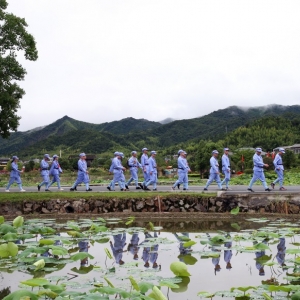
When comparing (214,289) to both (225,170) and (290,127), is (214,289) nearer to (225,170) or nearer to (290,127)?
(225,170)

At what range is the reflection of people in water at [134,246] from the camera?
7891 mm

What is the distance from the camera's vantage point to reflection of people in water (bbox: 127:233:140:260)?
25.9 ft

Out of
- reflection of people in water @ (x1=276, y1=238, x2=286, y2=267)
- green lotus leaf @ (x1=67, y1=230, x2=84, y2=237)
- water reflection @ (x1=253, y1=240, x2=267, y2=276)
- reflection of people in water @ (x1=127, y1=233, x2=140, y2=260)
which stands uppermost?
green lotus leaf @ (x1=67, y1=230, x2=84, y2=237)

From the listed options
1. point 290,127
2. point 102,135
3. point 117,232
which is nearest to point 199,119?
point 102,135

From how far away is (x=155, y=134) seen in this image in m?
101

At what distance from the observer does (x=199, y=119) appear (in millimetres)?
111250

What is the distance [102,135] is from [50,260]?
280 ft

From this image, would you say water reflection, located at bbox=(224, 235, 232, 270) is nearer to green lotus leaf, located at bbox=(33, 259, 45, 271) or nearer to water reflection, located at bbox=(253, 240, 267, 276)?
water reflection, located at bbox=(253, 240, 267, 276)

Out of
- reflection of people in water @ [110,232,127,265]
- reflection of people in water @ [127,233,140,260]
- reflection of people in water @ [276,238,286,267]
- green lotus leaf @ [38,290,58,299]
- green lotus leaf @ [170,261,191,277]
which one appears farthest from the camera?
reflection of people in water @ [127,233,140,260]

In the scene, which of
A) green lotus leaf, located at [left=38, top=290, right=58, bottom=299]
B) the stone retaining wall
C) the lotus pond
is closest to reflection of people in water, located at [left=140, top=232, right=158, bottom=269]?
the lotus pond

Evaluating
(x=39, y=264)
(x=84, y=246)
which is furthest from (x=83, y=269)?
(x=84, y=246)

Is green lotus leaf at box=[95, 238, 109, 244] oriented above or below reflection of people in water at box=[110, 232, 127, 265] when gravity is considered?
above

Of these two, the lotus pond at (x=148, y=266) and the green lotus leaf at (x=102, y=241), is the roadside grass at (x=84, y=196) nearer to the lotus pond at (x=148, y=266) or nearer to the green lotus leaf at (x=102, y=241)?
the lotus pond at (x=148, y=266)

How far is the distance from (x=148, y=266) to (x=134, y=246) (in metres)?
1.81
